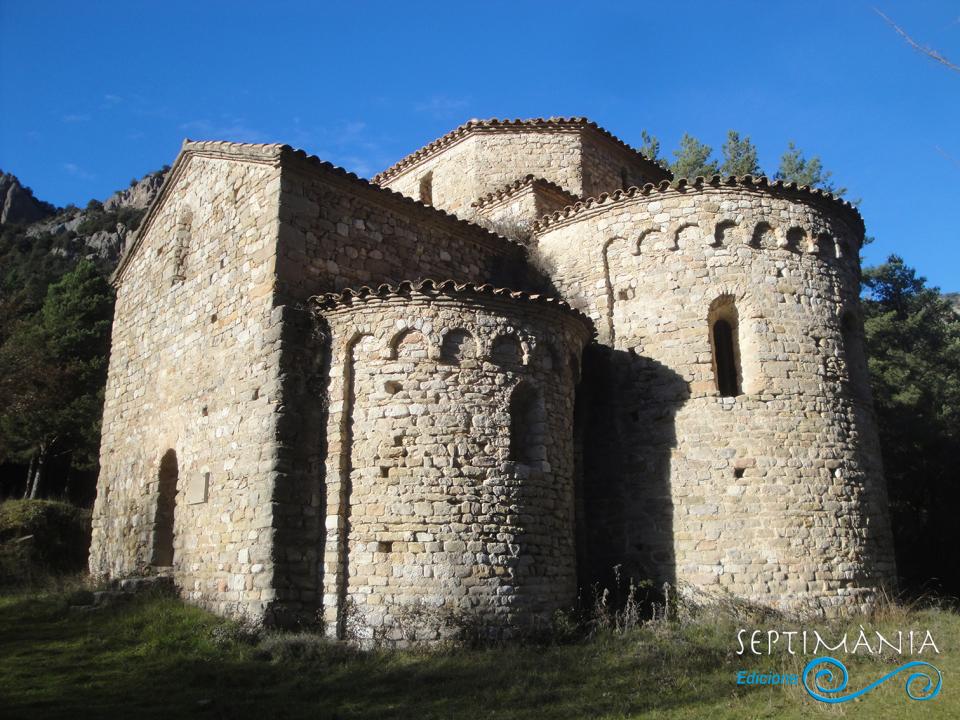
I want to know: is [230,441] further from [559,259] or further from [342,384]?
[559,259]

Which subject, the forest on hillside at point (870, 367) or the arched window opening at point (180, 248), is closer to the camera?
the arched window opening at point (180, 248)

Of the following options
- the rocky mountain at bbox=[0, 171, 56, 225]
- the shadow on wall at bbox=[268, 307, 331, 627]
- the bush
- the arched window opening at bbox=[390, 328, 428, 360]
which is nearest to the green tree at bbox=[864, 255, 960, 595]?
the arched window opening at bbox=[390, 328, 428, 360]

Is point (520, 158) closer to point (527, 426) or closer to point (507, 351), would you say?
point (507, 351)

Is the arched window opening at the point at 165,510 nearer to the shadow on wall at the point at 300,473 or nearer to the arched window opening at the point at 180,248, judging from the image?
the arched window opening at the point at 180,248

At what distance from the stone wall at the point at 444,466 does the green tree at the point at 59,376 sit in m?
9.80

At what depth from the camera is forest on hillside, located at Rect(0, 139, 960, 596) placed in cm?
1641

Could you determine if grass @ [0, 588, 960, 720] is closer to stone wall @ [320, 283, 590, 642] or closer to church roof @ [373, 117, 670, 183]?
stone wall @ [320, 283, 590, 642]

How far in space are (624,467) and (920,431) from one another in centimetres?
1101

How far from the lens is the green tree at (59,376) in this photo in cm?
1592

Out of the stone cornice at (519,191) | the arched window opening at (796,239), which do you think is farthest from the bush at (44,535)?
the arched window opening at (796,239)

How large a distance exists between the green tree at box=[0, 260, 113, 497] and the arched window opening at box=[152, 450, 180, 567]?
619 cm

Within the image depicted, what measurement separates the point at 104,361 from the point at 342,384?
18.1 meters
